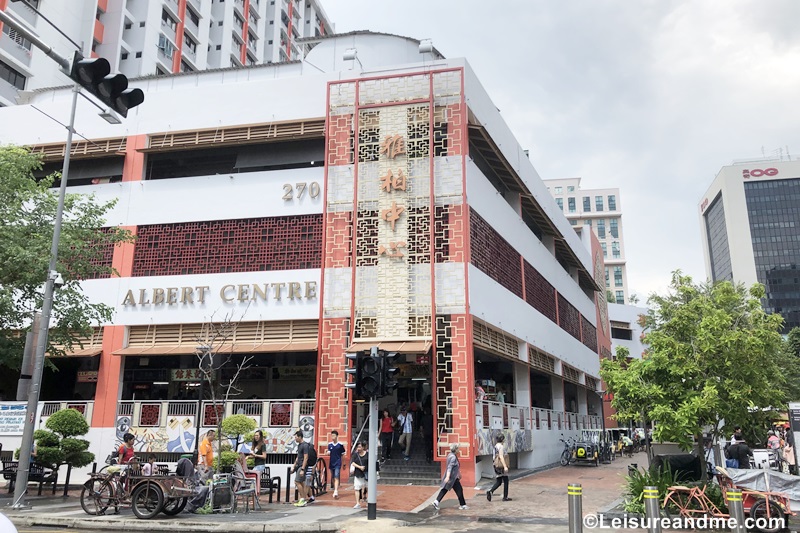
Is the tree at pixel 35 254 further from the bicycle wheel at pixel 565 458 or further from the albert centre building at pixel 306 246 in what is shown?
the bicycle wheel at pixel 565 458

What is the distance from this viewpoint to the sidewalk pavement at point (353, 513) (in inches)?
478

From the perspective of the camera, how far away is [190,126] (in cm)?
2345

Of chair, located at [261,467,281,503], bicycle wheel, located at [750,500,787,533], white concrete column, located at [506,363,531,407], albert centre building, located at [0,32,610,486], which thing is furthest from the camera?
white concrete column, located at [506,363,531,407]

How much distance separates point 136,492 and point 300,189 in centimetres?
→ 1166

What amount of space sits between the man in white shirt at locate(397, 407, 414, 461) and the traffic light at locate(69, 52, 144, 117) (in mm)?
13995

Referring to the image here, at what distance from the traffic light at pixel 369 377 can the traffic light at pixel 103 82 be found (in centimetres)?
649

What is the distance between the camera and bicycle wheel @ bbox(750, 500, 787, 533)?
11070mm

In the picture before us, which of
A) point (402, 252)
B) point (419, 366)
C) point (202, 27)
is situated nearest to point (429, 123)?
point (402, 252)

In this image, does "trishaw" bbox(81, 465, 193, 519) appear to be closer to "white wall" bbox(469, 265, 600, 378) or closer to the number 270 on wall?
"white wall" bbox(469, 265, 600, 378)

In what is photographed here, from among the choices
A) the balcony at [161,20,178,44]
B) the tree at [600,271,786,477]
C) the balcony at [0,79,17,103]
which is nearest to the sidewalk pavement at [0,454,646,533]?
the tree at [600,271,786,477]

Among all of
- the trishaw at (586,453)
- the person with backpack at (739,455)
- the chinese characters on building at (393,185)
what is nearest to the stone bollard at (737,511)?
the person with backpack at (739,455)

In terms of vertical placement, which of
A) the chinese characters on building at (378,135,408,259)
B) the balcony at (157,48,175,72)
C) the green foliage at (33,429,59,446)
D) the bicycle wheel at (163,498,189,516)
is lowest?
the bicycle wheel at (163,498,189,516)

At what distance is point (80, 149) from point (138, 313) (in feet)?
23.0

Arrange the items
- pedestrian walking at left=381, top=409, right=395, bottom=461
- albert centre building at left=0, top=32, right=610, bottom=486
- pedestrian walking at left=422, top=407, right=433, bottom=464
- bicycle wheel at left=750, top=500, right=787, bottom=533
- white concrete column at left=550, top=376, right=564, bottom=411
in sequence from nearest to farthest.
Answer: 1. bicycle wheel at left=750, top=500, right=787, bottom=533
2. pedestrian walking at left=422, top=407, right=433, bottom=464
3. albert centre building at left=0, top=32, right=610, bottom=486
4. pedestrian walking at left=381, top=409, right=395, bottom=461
5. white concrete column at left=550, top=376, right=564, bottom=411
